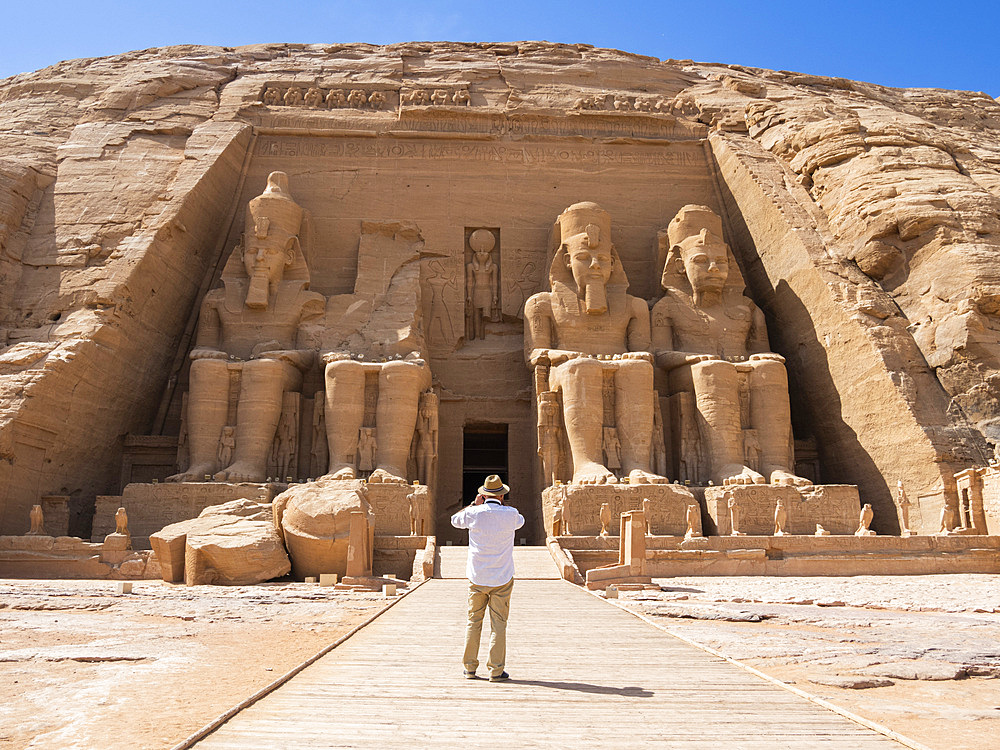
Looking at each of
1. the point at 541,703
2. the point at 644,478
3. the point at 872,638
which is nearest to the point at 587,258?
the point at 644,478

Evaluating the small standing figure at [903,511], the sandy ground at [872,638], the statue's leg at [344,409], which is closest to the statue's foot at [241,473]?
the statue's leg at [344,409]

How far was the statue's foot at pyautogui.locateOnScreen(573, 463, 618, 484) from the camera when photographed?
10.4 meters

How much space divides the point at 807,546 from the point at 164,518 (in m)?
7.36

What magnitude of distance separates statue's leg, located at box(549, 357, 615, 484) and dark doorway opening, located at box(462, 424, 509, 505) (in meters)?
2.10

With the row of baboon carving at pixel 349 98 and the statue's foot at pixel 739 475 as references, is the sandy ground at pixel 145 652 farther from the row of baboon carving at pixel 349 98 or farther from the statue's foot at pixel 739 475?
the row of baboon carving at pixel 349 98

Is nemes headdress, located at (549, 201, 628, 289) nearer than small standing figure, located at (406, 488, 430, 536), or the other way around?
small standing figure, located at (406, 488, 430, 536)

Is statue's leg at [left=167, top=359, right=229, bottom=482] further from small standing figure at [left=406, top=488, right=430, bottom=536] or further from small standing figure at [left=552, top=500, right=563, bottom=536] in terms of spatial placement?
small standing figure at [left=552, top=500, right=563, bottom=536]

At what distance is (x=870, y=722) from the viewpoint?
103 inches

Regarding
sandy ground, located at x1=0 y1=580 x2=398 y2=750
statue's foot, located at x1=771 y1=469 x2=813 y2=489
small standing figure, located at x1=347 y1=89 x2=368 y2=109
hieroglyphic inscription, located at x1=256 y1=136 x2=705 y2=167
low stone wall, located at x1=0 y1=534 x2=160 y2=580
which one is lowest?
sandy ground, located at x1=0 y1=580 x2=398 y2=750

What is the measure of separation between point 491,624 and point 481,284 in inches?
414

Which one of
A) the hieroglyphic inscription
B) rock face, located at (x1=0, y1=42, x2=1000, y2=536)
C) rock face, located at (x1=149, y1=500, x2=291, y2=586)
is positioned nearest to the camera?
rock face, located at (x1=149, y1=500, x2=291, y2=586)

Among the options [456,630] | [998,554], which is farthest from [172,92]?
[998,554]

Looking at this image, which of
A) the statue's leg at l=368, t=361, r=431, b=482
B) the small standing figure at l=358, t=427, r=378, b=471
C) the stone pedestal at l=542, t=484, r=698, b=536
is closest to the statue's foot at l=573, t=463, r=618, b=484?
the stone pedestal at l=542, t=484, r=698, b=536

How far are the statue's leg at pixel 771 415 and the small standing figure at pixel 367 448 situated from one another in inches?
201
